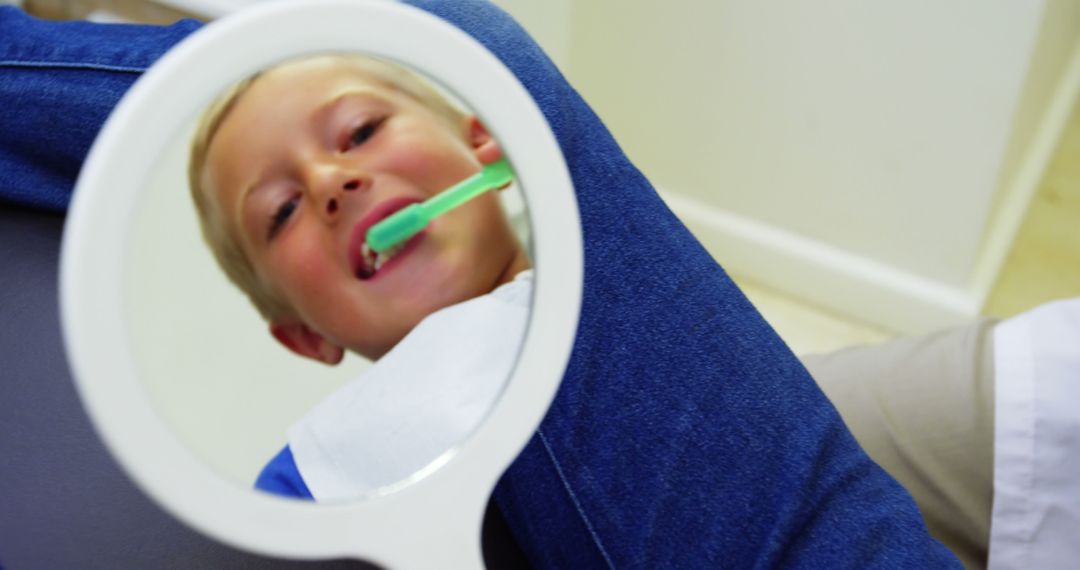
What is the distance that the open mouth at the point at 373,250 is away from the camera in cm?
41

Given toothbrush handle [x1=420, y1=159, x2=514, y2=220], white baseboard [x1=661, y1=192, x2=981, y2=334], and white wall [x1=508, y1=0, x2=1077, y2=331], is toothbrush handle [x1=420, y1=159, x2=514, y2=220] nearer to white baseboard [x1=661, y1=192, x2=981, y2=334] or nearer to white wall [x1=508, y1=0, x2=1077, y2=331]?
white wall [x1=508, y1=0, x2=1077, y2=331]

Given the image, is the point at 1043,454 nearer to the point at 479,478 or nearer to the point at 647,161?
the point at 479,478

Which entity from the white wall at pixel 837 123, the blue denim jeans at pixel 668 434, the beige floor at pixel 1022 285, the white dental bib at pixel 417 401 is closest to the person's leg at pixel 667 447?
the blue denim jeans at pixel 668 434

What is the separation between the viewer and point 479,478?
1.35 ft

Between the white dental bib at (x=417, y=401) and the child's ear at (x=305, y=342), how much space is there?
0.02 metres

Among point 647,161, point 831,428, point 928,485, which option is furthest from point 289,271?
point 647,161

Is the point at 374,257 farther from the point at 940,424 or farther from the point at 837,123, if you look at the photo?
the point at 837,123

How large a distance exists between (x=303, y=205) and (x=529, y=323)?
10 cm

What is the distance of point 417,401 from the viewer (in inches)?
17.9

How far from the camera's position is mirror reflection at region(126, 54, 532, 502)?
1.28 feet

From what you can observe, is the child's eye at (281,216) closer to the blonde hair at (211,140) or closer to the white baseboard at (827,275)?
the blonde hair at (211,140)

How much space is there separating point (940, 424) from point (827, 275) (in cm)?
76

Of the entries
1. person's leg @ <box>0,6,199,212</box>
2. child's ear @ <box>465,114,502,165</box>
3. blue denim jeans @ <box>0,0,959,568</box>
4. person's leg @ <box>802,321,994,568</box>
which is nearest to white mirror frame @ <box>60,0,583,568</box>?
child's ear @ <box>465,114,502,165</box>

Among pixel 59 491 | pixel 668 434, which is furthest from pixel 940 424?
pixel 59 491
